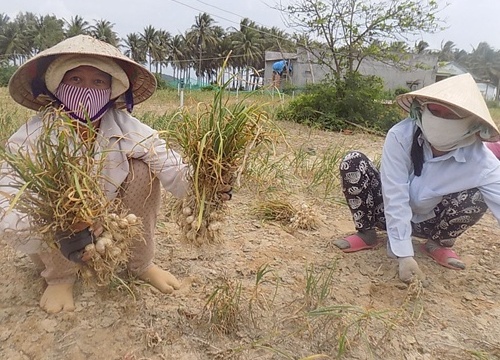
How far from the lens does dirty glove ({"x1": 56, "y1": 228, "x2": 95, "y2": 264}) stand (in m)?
1.08

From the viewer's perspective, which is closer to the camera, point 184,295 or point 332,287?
point 184,295

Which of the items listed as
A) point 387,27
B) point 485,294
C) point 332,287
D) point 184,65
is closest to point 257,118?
point 332,287

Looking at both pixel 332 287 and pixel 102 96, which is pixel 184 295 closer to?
pixel 332 287

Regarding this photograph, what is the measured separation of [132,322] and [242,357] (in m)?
0.37

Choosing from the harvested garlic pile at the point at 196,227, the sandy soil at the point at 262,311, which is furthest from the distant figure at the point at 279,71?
the harvested garlic pile at the point at 196,227

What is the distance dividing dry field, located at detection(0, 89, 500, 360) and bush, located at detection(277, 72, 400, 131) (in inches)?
204

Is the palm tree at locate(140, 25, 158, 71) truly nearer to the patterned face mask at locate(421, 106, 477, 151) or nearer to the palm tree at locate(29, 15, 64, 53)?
the palm tree at locate(29, 15, 64, 53)

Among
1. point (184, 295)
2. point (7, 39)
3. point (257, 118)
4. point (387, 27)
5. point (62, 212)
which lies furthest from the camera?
point (7, 39)

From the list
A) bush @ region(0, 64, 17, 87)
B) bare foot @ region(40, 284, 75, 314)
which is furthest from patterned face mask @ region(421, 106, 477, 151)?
bush @ region(0, 64, 17, 87)

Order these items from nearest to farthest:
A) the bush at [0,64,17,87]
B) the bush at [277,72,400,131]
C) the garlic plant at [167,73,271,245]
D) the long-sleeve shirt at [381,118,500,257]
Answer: the garlic plant at [167,73,271,245], the long-sleeve shirt at [381,118,500,257], the bush at [277,72,400,131], the bush at [0,64,17,87]

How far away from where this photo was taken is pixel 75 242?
1.08 meters

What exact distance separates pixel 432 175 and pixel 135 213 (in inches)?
47.1

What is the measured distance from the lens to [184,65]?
35000mm

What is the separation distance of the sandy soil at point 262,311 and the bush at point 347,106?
5.23m
